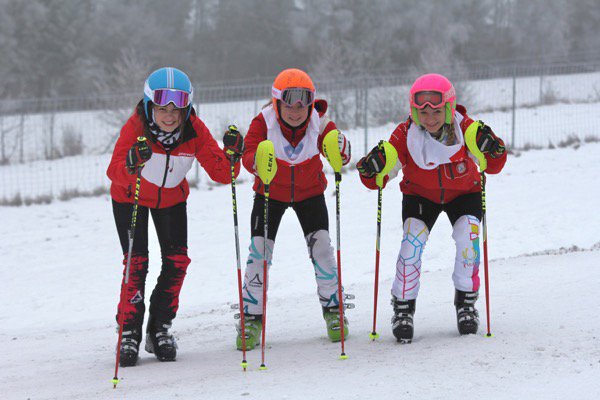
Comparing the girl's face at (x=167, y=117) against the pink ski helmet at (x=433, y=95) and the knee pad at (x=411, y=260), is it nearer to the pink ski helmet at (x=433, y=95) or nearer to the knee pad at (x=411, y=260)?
the pink ski helmet at (x=433, y=95)

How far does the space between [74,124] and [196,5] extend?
30939 mm

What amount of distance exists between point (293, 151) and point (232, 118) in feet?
52.6

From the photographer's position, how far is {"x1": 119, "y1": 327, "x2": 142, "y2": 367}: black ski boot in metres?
5.43

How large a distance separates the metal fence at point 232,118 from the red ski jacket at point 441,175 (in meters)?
11.7

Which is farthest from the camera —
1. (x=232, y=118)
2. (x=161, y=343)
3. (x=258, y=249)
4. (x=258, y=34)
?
(x=258, y=34)

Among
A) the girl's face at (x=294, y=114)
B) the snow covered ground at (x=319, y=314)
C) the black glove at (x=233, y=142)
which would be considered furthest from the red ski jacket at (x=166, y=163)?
the snow covered ground at (x=319, y=314)

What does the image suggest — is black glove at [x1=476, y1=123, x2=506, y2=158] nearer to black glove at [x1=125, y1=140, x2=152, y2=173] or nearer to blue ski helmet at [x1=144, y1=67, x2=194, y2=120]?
blue ski helmet at [x1=144, y1=67, x2=194, y2=120]

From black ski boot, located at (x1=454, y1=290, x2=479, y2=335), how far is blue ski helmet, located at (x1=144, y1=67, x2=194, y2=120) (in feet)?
7.48

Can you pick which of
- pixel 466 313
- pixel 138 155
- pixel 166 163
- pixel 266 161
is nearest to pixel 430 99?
pixel 266 161

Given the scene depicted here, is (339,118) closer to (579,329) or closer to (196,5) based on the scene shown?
(579,329)

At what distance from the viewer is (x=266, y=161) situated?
17.1ft

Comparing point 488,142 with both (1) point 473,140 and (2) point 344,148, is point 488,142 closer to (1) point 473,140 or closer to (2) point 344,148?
(1) point 473,140

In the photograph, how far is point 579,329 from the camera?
5.02 meters

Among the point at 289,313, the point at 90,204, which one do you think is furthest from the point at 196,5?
the point at 289,313
